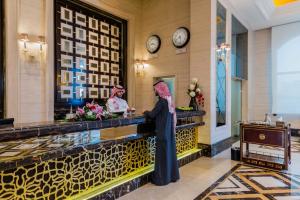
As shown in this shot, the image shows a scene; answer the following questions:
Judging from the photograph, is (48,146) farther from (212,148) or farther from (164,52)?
(164,52)

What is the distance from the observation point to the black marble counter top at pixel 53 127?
6.06 ft

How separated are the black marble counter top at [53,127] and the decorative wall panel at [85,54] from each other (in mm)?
2570

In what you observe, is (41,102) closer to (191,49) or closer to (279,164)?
(191,49)

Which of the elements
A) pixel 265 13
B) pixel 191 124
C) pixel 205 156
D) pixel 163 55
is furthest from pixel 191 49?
pixel 265 13

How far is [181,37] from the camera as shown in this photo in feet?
19.0

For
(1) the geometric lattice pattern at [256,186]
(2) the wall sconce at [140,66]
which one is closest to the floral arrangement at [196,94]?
(1) the geometric lattice pattern at [256,186]

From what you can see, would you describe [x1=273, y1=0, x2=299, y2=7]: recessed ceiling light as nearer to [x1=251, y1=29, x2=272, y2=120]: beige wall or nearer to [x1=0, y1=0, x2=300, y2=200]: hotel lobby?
[x1=0, y1=0, x2=300, y2=200]: hotel lobby

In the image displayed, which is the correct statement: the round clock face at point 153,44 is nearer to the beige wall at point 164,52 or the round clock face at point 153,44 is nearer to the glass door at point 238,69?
the beige wall at point 164,52

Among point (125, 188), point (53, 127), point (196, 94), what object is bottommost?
point (125, 188)

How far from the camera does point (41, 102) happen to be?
439cm

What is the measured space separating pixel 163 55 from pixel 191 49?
1.22 meters

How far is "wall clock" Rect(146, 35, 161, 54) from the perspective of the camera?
6.44 m

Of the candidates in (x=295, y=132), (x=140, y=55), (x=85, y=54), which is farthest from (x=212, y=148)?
(x=295, y=132)

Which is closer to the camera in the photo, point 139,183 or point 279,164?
point 139,183
